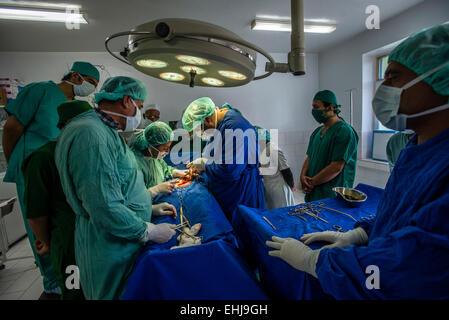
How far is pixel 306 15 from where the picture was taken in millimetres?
2783

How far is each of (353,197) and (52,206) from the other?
1907 mm

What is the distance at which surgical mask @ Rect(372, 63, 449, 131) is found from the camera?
0.63 meters

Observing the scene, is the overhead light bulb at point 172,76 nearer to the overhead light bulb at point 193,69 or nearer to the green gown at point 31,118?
the overhead light bulb at point 193,69

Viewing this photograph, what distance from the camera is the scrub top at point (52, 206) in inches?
43.3

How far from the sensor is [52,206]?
115cm

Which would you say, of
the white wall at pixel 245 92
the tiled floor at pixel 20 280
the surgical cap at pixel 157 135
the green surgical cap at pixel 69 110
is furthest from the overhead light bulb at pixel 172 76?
the white wall at pixel 245 92

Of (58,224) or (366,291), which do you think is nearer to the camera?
(366,291)

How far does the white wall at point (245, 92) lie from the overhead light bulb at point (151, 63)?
3.57 metres

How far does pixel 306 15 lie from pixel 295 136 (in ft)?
8.37

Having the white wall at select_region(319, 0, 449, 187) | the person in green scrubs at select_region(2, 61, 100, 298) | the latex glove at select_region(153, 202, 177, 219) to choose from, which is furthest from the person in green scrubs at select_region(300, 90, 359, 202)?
the person in green scrubs at select_region(2, 61, 100, 298)
